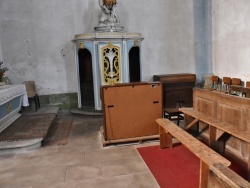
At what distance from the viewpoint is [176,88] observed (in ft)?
20.1

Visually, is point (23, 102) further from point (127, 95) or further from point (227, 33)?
point (227, 33)

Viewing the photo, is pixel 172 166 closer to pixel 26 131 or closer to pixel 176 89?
pixel 26 131

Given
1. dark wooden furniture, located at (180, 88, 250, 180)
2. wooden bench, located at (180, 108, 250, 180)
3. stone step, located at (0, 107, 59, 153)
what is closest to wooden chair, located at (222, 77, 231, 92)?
dark wooden furniture, located at (180, 88, 250, 180)

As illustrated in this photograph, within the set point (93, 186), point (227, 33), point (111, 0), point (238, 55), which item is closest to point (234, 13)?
point (227, 33)

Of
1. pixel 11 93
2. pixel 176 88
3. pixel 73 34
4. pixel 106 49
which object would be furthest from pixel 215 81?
pixel 11 93

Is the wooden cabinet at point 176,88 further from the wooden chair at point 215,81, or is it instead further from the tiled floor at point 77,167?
the tiled floor at point 77,167

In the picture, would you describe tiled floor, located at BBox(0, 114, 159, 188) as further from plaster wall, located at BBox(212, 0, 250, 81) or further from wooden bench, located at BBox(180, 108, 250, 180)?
plaster wall, located at BBox(212, 0, 250, 81)

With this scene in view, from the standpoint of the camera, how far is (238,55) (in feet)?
18.0

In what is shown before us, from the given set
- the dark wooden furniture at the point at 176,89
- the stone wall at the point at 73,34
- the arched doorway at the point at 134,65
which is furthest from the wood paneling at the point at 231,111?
the stone wall at the point at 73,34

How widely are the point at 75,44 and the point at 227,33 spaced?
3.83 m

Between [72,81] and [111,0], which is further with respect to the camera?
[72,81]

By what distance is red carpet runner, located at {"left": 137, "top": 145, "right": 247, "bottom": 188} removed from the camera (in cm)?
254

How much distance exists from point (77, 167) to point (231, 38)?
480 centimetres

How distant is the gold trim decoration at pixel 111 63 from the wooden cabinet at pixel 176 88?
48.7 inches
